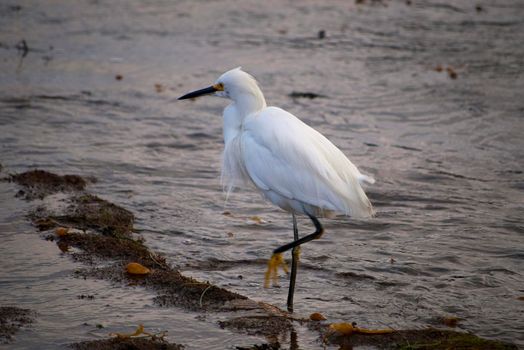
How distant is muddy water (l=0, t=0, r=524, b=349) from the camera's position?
4.88 meters

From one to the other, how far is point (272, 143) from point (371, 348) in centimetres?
135

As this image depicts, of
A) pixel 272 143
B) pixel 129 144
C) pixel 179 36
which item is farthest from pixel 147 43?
pixel 272 143

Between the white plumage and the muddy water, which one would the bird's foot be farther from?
the white plumage

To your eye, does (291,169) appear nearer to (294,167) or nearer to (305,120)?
(294,167)

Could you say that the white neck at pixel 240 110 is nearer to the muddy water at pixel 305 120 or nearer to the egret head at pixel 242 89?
the egret head at pixel 242 89

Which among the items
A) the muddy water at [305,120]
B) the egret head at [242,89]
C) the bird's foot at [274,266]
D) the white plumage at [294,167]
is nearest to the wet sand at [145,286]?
the muddy water at [305,120]

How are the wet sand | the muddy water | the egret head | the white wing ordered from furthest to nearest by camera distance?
the egret head
the muddy water
the white wing
the wet sand

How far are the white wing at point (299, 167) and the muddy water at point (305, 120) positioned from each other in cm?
62

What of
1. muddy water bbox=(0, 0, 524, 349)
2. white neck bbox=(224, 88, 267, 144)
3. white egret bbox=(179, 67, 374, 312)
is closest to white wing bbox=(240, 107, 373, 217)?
white egret bbox=(179, 67, 374, 312)

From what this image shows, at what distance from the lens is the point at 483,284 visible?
517cm

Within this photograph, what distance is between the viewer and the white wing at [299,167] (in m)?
4.77

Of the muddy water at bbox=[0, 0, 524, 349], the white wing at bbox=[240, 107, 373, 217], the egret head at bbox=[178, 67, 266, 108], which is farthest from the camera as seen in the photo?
the egret head at bbox=[178, 67, 266, 108]

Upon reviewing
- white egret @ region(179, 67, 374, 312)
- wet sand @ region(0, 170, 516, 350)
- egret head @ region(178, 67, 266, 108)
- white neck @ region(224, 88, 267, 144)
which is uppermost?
egret head @ region(178, 67, 266, 108)

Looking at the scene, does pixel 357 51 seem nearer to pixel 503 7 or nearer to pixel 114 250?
pixel 503 7
